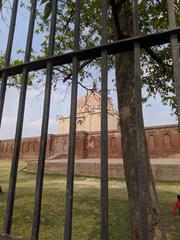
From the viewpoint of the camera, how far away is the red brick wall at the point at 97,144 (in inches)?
974

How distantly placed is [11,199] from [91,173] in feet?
50.6

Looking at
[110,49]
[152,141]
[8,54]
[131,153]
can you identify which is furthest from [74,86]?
[152,141]

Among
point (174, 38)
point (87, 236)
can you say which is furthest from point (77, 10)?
point (87, 236)

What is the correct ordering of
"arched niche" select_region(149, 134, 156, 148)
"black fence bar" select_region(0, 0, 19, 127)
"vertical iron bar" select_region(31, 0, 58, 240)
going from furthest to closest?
"arched niche" select_region(149, 134, 156, 148) → "black fence bar" select_region(0, 0, 19, 127) → "vertical iron bar" select_region(31, 0, 58, 240)

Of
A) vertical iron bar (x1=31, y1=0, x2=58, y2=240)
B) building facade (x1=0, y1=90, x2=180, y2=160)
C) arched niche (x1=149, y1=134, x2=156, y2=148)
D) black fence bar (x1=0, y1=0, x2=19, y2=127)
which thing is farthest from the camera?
arched niche (x1=149, y1=134, x2=156, y2=148)

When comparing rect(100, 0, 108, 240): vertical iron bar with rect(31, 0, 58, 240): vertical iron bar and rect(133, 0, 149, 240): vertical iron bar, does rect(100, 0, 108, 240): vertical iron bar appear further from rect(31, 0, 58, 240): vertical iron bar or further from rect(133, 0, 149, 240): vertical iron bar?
rect(31, 0, 58, 240): vertical iron bar

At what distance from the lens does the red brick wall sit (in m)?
24.8

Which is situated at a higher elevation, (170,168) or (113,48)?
(113,48)

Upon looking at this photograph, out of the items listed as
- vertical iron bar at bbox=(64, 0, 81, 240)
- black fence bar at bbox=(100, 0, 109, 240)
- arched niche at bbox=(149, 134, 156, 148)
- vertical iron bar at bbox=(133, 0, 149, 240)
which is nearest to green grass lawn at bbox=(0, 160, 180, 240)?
vertical iron bar at bbox=(64, 0, 81, 240)

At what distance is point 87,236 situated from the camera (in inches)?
192

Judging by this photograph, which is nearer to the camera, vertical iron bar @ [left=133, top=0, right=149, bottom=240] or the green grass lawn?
vertical iron bar @ [left=133, top=0, right=149, bottom=240]

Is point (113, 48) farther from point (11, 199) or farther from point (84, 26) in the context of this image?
point (84, 26)

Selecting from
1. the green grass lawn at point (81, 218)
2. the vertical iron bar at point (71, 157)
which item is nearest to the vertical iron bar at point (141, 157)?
the vertical iron bar at point (71, 157)

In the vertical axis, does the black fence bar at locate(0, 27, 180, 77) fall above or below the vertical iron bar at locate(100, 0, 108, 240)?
above
